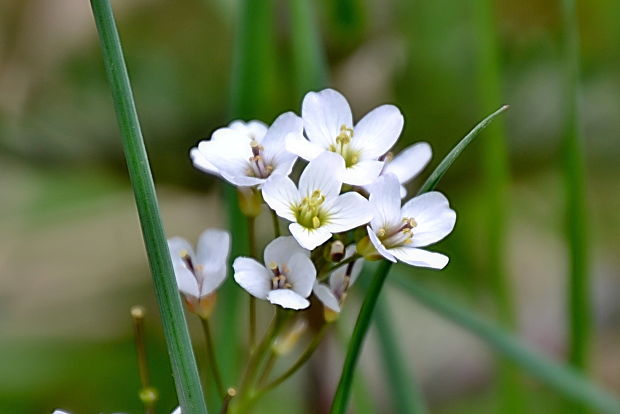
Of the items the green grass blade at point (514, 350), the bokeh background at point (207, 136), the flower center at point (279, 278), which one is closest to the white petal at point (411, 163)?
the flower center at point (279, 278)

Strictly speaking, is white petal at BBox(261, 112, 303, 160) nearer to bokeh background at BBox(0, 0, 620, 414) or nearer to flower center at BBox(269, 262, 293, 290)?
flower center at BBox(269, 262, 293, 290)

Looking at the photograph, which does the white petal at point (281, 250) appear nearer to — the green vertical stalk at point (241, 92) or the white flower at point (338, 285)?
the white flower at point (338, 285)

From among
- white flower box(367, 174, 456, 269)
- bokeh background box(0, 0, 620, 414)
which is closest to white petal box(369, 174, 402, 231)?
white flower box(367, 174, 456, 269)

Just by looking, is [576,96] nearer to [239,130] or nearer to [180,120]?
[239,130]

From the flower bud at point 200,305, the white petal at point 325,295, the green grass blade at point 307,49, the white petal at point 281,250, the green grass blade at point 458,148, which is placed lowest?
the white petal at point 325,295

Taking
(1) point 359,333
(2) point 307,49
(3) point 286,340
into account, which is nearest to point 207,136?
(2) point 307,49

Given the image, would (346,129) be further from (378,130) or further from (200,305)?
(200,305)

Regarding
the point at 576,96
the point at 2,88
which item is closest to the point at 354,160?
the point at 576,96
